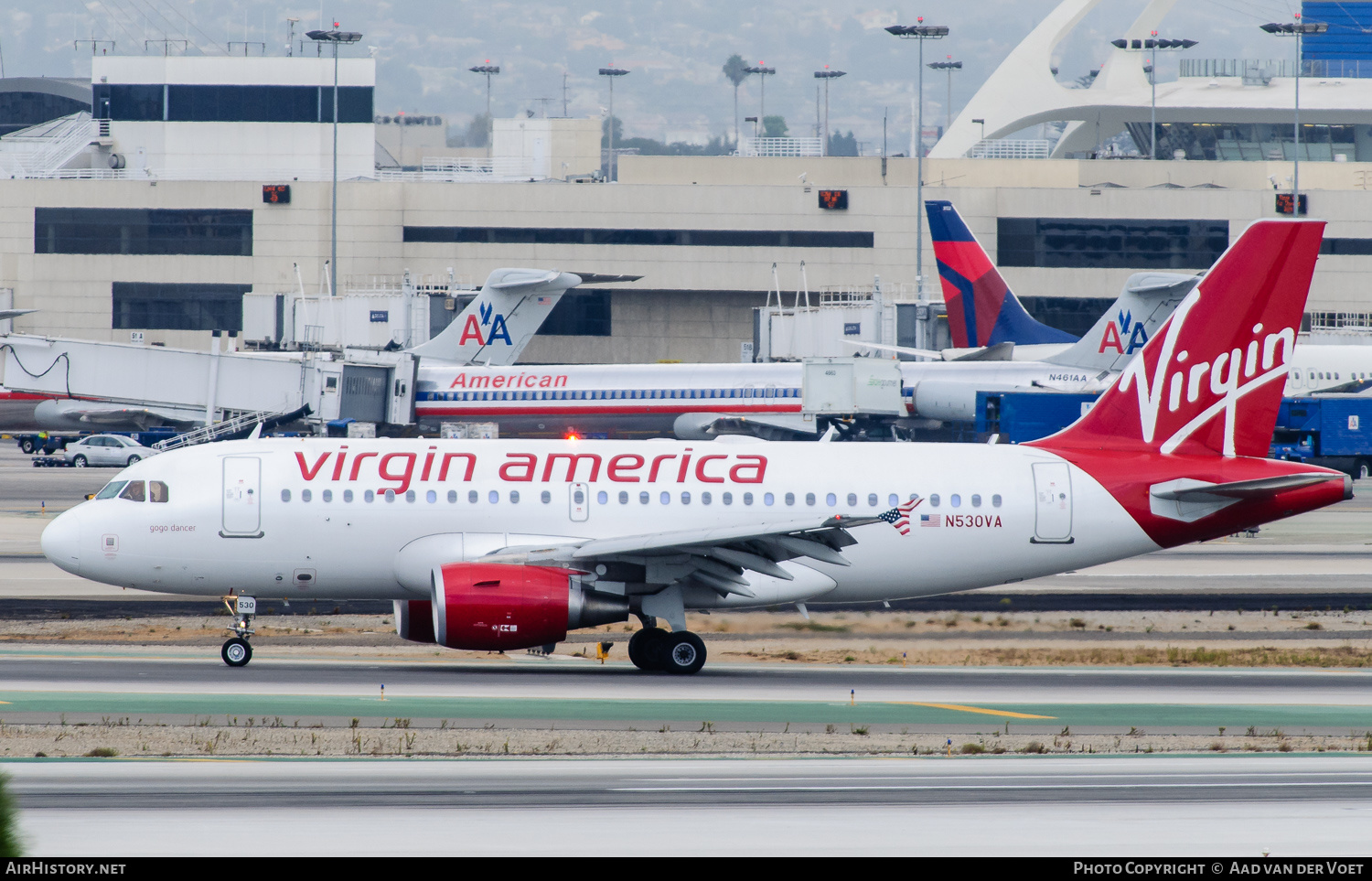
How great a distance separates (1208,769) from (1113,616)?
1525cm

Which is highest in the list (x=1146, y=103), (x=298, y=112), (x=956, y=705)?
(x=1146, y=103)

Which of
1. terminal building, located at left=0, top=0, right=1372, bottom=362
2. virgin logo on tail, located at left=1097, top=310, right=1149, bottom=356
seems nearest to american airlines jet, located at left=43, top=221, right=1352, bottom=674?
virgin logo on tail, located at left=1097, top=310, right=1149, bottom=356

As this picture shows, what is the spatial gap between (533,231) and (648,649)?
81796 millimetres

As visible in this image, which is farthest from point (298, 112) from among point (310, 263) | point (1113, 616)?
point (1113, 616)

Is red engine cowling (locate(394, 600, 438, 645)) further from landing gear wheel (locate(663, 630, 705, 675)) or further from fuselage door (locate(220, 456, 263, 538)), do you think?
landing gear wheel (locate(663, 630, 705, 675))

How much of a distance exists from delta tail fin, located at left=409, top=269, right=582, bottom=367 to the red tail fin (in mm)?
43271

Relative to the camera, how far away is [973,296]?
76562 mm

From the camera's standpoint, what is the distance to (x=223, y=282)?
104 meters

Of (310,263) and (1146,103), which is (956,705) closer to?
(310,263)

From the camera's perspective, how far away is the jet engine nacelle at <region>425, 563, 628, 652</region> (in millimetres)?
24266

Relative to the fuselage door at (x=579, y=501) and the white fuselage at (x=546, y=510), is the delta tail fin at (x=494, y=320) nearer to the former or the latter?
the white fuselage at (x=546, y=510)

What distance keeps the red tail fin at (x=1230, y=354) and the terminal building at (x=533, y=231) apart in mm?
72061

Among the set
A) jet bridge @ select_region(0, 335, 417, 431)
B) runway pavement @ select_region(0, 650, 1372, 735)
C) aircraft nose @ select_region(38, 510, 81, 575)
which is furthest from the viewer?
jet bridge @ select_region(0, 335, 417, 431)

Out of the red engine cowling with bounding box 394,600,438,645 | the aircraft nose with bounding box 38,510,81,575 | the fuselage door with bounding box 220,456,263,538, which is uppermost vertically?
the fuselage door with bounding box 220,456,263,538
